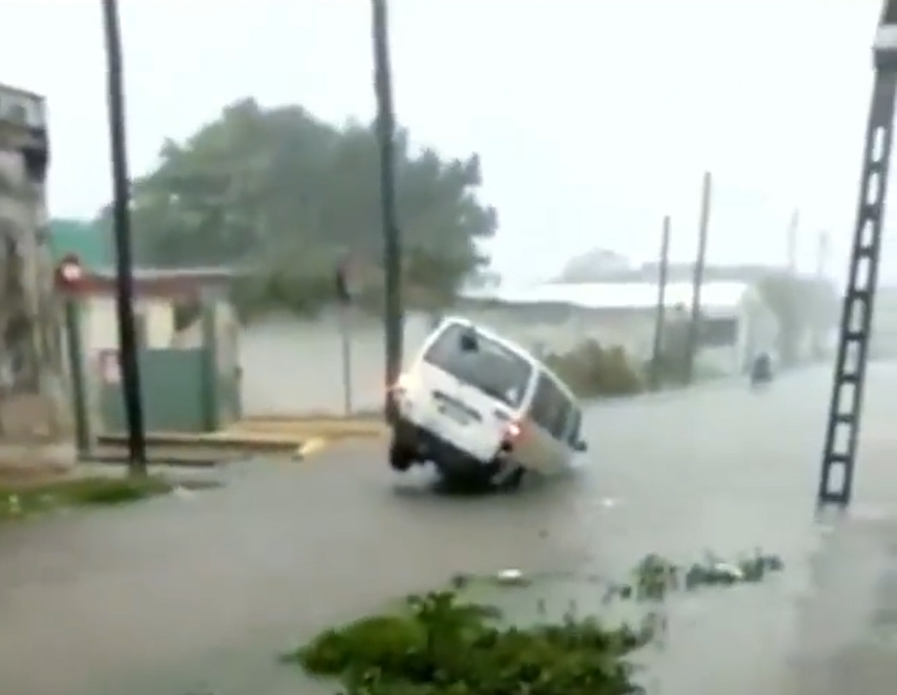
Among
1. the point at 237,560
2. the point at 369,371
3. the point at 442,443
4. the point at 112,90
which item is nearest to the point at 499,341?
the point at 442,443

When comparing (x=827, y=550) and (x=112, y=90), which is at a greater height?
(x=112, y=90)

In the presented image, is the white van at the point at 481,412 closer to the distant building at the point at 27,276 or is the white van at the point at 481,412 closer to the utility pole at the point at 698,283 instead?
the utility pole at the point at 698,283

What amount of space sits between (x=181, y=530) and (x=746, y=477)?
129 centimetres

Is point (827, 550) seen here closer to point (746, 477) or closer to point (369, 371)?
point (746, 477)

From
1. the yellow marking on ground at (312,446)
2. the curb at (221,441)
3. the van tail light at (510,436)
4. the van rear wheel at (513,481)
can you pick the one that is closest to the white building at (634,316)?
the van tail light at (510,436)

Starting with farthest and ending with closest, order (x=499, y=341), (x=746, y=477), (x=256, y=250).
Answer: (x=256, y=250), (x=499, y=341), (x=746, y=477)

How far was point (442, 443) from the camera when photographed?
433 centimetres

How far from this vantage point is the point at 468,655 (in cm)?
260

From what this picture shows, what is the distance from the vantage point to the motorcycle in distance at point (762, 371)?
404 centimetres

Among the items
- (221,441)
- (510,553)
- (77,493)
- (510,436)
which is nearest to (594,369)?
(510,436)

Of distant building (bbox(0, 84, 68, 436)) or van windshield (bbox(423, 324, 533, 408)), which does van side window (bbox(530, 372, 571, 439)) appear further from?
distant building (bbox(0, 84, 68, 436))

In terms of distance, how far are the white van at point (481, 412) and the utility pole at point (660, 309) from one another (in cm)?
25

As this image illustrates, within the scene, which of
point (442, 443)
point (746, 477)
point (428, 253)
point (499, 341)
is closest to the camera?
point (746, 477)

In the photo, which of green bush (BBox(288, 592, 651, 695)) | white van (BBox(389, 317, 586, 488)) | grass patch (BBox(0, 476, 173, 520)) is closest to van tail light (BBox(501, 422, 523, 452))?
white van (BBox(389, 317, 586, 488))
